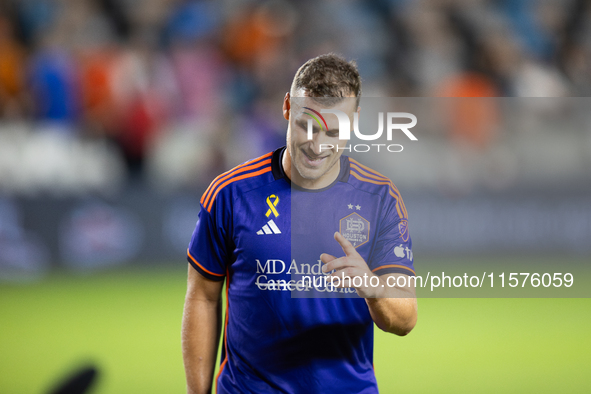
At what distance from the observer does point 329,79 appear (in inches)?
91.0

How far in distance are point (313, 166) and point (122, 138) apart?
213 inches

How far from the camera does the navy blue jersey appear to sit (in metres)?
2.45

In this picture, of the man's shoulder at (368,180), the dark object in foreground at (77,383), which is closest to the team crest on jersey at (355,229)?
the man's shoulder at (368,180)

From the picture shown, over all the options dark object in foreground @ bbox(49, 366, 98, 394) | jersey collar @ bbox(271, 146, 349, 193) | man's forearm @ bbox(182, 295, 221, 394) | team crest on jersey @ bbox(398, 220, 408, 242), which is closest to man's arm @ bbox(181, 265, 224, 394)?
man's forearm @ bbox(182, 295, 221, 394)

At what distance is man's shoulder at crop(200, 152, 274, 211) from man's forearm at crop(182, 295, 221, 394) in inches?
16.9

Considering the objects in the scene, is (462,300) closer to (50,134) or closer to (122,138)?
(122,138)

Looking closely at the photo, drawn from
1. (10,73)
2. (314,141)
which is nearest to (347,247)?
(314,141)

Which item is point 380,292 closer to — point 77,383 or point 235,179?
point 235,179

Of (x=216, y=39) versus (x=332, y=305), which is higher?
(x=216, y=39)

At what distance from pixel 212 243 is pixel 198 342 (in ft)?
1.40

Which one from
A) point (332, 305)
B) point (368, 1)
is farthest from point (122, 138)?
point (332, 305)

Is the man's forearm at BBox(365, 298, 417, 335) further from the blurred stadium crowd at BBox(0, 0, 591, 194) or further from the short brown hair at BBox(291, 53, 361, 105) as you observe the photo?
the blurred stadium crowd at BBox(0, 0, 591, 194)

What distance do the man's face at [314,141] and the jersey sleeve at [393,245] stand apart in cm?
30

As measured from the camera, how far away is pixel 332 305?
2.45 meters
